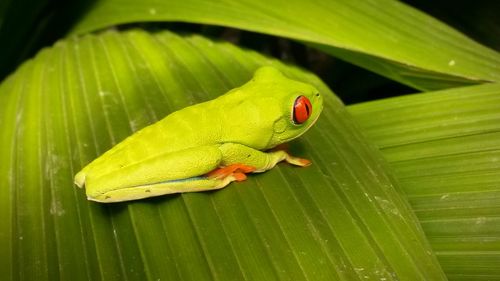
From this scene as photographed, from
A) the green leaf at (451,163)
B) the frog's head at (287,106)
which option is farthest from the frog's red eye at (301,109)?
the green leaf at (451,163)

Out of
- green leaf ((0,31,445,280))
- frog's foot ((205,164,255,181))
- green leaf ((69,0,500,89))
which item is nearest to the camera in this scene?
green leaf ((0,31,445,280))

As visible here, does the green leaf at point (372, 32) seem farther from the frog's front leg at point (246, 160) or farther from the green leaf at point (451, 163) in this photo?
the frog's front leg at point (246, 160)

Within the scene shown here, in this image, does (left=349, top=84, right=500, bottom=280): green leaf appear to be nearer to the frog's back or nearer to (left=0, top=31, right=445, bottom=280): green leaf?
(left=0, top=31, right=445, bottom=280): green leaf

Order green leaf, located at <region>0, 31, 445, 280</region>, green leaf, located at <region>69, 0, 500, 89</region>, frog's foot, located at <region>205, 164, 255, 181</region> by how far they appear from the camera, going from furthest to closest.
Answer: green leaf, located at <region>69, 0, 500, 89</region> < frog's foot, located at <region>205, 164, 255, 181</region> < green leaf, located at <region>0, 31, 445, 280</region>

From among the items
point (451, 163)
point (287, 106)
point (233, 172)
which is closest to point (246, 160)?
point (233, 172)

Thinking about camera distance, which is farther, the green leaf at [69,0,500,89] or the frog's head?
the green leaf at [69,0,500,89]

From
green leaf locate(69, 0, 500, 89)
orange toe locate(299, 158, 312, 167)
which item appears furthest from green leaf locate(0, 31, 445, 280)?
green leaf locate(69, 0, 500, 89)

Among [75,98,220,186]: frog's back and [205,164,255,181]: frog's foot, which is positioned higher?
[75,98,220,186]: frog's back
